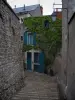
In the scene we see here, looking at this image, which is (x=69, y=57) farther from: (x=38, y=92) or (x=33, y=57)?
(x=33, y=57)

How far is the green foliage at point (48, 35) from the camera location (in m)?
20.9

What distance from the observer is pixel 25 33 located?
76.4ft

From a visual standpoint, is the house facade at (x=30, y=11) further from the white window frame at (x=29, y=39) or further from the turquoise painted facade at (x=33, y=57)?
the turquoise painted facade at (x=33, y=57)

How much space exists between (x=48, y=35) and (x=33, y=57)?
2984mm

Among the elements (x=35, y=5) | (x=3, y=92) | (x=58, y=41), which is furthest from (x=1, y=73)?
(x=35, y=5)

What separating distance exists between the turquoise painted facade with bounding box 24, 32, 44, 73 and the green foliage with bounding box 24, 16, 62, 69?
2.03 feet

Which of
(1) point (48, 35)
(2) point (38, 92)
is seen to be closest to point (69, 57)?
(2) point (38, 92)

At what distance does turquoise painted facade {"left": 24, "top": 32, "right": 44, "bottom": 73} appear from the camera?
22219 mm

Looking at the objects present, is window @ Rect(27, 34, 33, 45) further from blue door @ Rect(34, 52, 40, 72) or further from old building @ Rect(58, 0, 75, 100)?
old building @ Rect(58, 0, 75, 100)

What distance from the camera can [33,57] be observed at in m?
22.9

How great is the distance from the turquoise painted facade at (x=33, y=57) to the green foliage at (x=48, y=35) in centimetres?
62

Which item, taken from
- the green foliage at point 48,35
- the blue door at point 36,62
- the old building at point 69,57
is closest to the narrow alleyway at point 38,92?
the old building at point 69,57

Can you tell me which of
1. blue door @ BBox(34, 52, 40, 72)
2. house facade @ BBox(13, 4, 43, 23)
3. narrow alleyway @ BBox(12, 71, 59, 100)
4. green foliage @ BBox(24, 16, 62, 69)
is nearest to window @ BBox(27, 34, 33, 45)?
green foliage @ BBox(24, 16, 62, 69)

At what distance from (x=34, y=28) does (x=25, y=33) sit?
1.39 metres
